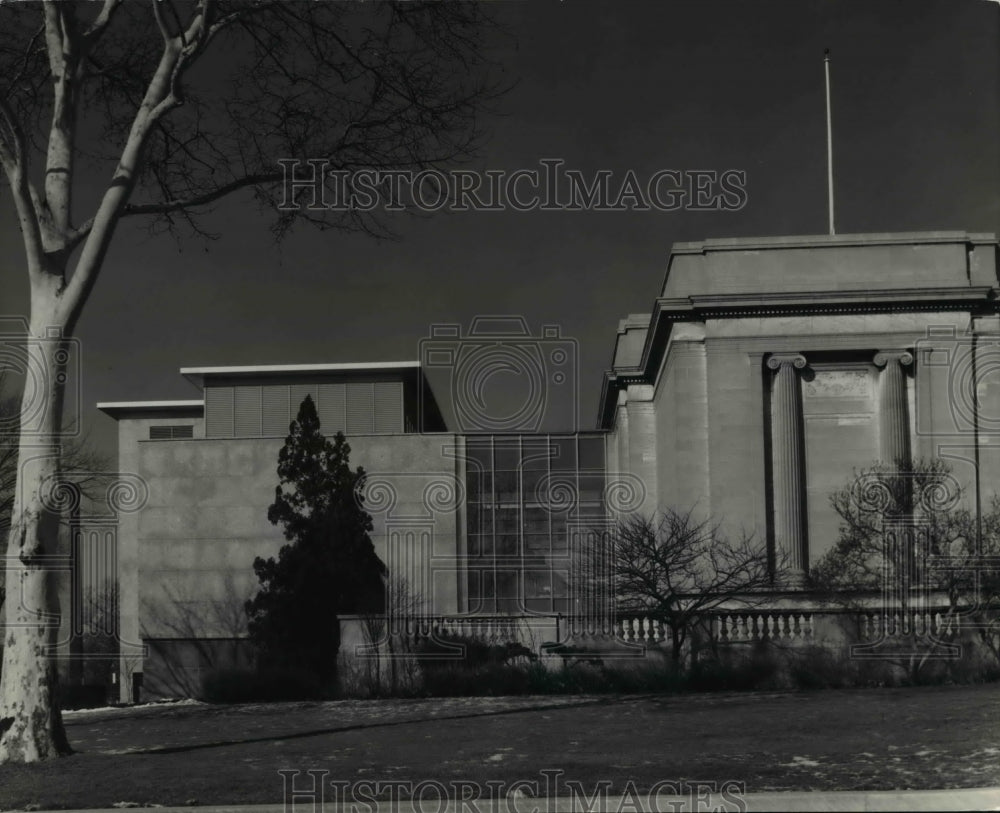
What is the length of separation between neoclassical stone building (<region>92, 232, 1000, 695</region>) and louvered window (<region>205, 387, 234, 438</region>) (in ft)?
0.34

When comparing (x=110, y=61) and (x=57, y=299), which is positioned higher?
(x=110, y=61)

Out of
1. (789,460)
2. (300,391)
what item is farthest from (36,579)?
(300,391)

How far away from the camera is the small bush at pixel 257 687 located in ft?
79.9

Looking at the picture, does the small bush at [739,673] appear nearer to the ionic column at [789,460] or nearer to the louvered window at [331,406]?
the ionic column at [789,460]

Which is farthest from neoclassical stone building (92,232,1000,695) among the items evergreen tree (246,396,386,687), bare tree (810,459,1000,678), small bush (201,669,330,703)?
evergreen tree (246,396,386,687)

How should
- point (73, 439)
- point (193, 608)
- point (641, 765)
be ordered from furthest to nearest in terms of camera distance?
point (193, 608) → point (73, 439) → point (641, 765)

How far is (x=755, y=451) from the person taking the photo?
138 feet

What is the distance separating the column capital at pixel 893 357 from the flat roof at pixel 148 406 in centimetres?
3577

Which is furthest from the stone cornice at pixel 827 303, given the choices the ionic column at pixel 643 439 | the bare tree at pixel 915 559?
the ionic column at pixel 643 439

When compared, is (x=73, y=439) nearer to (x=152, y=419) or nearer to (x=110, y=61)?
(x=152, y=419)

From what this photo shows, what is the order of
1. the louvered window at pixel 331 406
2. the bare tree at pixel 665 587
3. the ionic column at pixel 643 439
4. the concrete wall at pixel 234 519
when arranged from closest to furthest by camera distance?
the bare tree at pixel 665 587
the ionic column at pixel 643 439
the louvered window at pixel 331 406
the concrete wall at pixel 234 519

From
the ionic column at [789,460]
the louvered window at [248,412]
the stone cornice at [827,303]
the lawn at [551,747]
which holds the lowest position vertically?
Result: the lawn at [551,747]

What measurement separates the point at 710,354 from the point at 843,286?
474 centimetres

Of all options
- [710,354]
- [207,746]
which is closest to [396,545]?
[710,354]
